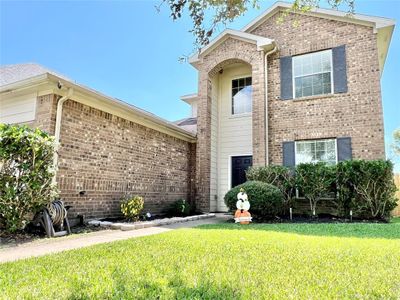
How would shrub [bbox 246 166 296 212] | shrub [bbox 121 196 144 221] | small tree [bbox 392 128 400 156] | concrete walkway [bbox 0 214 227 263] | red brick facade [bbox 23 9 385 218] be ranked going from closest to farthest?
concrete walkway [bbox 0 214 227 263] < red brick facade [bbox 23 9 385 218] < shrub [bbox 121 196 144 221] < shrub [bbox 246 166 296 212] < small tree [bbox 392 128 400 156]

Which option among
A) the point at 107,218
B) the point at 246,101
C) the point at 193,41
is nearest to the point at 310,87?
the point at 246,101

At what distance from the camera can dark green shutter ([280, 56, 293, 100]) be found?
10.9 m

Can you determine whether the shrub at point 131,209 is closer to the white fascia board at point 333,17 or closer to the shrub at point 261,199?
the shrub at point 261,199

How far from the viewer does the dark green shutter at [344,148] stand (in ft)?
31.7

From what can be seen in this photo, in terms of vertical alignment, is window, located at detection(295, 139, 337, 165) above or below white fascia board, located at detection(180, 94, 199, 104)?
below

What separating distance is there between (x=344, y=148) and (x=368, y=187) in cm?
166

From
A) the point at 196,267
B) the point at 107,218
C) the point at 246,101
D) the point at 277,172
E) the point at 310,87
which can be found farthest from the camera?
the point at 246,101

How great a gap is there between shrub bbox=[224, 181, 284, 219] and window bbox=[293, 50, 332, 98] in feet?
13.7

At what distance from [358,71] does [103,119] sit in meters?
8.45

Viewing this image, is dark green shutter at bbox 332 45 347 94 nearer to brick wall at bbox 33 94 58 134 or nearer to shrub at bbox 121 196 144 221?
shrub at bbox 121 196 144 221

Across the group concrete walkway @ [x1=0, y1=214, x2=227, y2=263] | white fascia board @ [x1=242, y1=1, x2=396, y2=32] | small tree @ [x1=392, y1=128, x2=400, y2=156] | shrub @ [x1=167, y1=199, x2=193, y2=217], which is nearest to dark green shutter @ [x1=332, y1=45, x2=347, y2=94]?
white fascia board @ [x1=242, y1=1, x2=396, y2=32]

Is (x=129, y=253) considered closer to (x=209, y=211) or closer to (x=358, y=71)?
(x=209, y=211)

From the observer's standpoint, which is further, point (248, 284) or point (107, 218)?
point (107, 218)

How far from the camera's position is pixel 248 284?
8.85 ft
